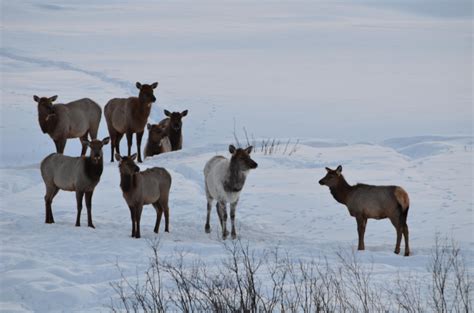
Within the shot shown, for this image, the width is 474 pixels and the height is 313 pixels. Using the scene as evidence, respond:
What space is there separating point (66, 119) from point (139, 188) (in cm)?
542

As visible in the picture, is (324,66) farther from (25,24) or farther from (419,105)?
(25,24)

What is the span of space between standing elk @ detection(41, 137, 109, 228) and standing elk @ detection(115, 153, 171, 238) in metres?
0.38

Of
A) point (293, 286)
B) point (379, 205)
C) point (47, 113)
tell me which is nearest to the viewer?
point (293, 286)

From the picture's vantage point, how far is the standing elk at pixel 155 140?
21.6m

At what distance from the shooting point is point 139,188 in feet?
44.3

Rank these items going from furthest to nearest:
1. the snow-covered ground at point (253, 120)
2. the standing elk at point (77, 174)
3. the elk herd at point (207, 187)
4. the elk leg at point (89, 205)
Answer: the elk leg at point (89, 205)
the standing elk at point (77, 174)
the elk herd at point (207, 187)
the snow-covered ground at point (253, 120)

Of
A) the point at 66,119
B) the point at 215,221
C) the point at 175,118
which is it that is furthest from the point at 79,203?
the point at 175,118

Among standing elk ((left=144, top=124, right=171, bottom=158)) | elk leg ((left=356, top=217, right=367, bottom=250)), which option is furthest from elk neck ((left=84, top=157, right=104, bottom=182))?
standing elk ((left=144, top=124, right=171, bottom=158))

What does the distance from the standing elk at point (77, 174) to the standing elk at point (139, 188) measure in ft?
1.24

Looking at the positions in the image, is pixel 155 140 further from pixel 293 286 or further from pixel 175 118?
pixel 293 286

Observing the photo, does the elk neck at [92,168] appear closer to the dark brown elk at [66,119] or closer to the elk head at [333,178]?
the elk head at [333,178]

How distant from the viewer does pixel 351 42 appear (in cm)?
5300

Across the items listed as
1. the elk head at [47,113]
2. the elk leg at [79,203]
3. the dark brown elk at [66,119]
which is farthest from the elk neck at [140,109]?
the elk leg at [79,203]

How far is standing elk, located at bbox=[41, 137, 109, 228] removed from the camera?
44.8ft
